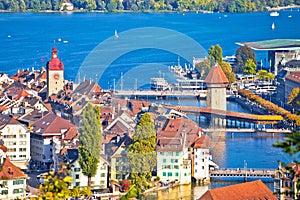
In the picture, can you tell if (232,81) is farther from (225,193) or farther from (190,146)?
(225,193)

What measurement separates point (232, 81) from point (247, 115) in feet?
18.4

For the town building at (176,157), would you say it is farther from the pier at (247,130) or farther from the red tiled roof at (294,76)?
the red tiled roof at (294,76)

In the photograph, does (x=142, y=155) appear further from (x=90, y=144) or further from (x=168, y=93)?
(x=168, y=93)

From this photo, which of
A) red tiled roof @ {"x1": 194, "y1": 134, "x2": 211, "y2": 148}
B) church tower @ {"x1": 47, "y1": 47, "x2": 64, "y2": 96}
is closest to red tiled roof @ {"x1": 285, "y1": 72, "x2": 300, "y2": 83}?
church tower @ {"x1": 47, "y1": 47, "x2": 64, "y2": 96}

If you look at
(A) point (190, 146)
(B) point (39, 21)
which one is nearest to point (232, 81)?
(A) point (190, 146)

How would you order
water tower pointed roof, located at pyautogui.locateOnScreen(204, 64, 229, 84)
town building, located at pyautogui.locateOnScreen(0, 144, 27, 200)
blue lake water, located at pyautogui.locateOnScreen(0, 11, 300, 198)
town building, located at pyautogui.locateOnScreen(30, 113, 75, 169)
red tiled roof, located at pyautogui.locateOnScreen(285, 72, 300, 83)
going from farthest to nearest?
red tiled roof, located at pyautogui.locateOnScreen(285, 72, 300, 83) → water tower pointed roof, located at pyautogui.locateOnScreen(204, 64, 229, 84) → blue lake water, located at pyautogui.locateOnScreen(0, 11, 300, 198) → town building, located at pyautogui.locateOnScreen(30, 113, 75, 169) → town building, located at pyautogui.locateOnScreen(0, 144, 27, 200)

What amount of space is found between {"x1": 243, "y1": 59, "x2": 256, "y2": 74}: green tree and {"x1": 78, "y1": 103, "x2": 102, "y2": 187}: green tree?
Result: 13.7 meters

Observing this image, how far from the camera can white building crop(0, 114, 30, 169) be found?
15758 millimetres

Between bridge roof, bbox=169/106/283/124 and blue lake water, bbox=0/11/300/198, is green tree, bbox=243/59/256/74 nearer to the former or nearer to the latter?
blue lake water, bbox=0/11/300/198

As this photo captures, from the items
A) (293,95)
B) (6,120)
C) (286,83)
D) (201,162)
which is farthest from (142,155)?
(286,83)

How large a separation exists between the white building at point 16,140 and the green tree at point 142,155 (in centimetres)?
199

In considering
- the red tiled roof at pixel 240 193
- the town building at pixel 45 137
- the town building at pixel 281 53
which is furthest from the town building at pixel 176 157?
the town building at pixel 281 53

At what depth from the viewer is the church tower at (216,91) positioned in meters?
21.9

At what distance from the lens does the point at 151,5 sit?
65.2m
